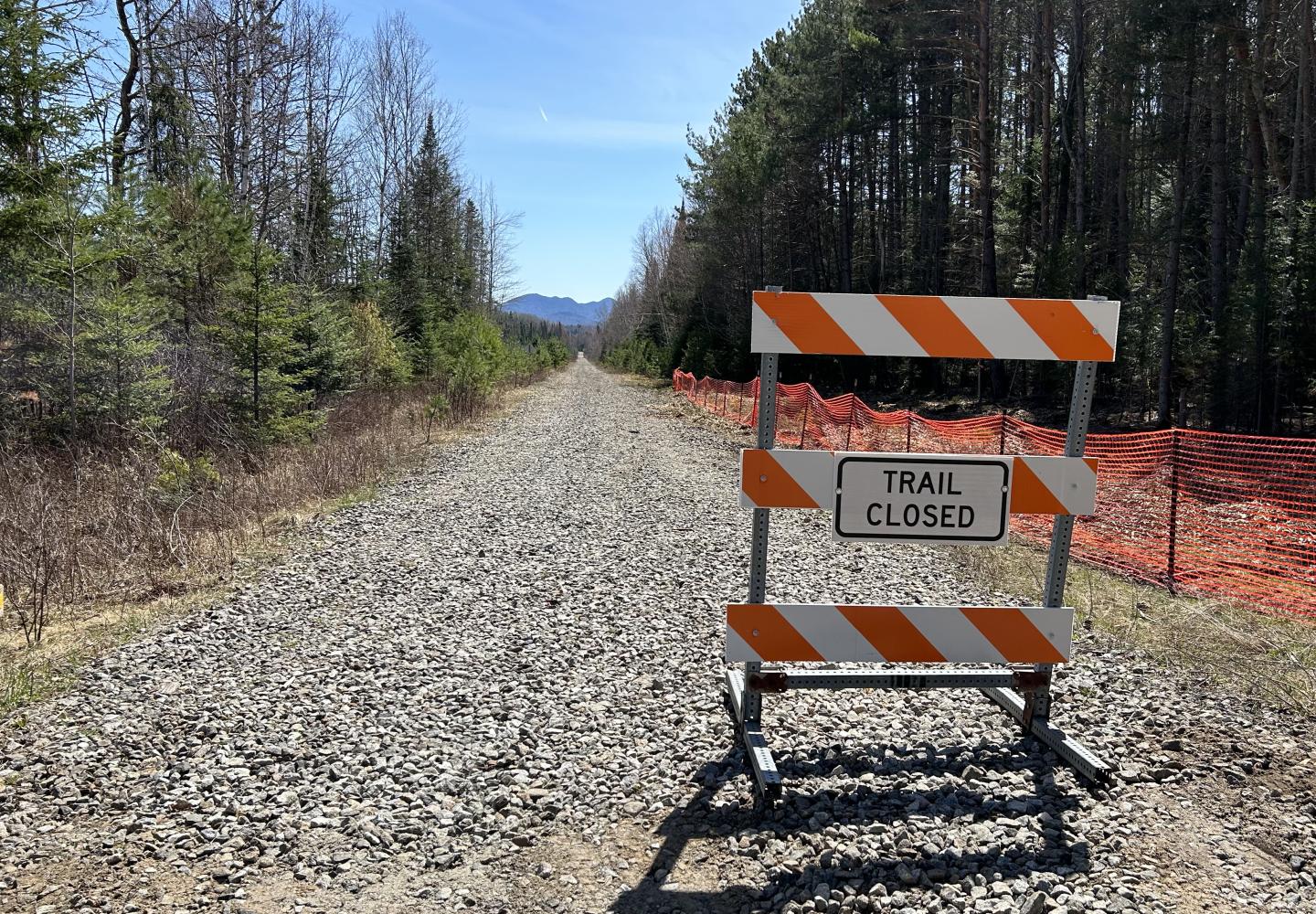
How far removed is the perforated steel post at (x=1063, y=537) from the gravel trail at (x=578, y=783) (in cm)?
21

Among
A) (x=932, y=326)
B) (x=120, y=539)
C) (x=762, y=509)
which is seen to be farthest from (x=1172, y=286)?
(x=120, y=539)

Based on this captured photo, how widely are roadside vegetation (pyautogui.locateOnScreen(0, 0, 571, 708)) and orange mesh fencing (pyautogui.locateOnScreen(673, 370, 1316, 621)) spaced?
7356 mm

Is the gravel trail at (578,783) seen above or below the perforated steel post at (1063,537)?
below

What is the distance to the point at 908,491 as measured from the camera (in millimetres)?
3557

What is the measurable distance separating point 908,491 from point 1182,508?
28.5ft

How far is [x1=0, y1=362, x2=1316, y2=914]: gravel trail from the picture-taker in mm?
2924

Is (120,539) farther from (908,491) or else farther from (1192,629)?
(1192,629)

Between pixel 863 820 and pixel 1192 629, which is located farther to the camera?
pixel 1192 629

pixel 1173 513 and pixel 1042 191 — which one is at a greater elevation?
pixel 1042 191

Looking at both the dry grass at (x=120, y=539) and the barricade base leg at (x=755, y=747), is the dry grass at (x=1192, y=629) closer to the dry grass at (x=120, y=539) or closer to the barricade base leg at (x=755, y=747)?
the barricade base leg at (x=755, y=747)

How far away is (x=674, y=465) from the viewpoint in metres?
15.6

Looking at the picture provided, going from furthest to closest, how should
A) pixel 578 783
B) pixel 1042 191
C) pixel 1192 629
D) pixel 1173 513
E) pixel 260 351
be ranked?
pixel 1042 191 → pixel 260 351 → pixel 1173 513 → pixel 1192 629 → pixel 578 783

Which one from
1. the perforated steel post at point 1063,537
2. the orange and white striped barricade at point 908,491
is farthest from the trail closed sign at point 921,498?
the perforated steel post at point 1063,537

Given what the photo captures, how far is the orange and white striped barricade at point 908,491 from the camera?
353cm
